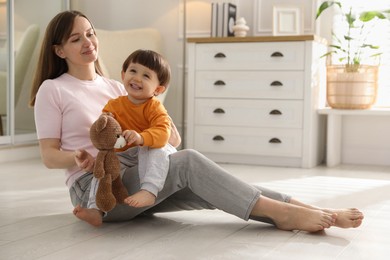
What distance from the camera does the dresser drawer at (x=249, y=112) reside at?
12.6 ft

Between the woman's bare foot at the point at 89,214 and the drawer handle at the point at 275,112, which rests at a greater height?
the drawer handle at the point at 275,112

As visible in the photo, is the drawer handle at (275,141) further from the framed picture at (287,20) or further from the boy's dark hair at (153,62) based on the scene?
the boy's dark hair at (153,62)

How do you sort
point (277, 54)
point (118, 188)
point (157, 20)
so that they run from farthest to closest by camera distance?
point (157, 20)
point (277, 54)
point (118, 188)

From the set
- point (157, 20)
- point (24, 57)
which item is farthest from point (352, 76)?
point (24, 57)

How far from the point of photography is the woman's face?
1903mm

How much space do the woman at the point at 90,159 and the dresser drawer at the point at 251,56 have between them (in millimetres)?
2005

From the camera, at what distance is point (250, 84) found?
3.94 m

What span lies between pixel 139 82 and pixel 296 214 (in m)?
0.62

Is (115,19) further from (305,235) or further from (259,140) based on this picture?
(305,235)

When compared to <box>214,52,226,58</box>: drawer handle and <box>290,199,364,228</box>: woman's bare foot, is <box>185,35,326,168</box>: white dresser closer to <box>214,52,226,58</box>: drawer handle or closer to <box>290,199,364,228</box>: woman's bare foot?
<box>214,52,226,58</box>: drawer handle

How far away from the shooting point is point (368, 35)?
4141 millimetres

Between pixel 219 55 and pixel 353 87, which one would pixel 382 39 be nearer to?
pixel 353 87

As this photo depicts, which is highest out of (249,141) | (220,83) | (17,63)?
(17,63)

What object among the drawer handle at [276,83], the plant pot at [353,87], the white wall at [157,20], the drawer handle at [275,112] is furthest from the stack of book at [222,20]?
the plant pot at [353,87]
